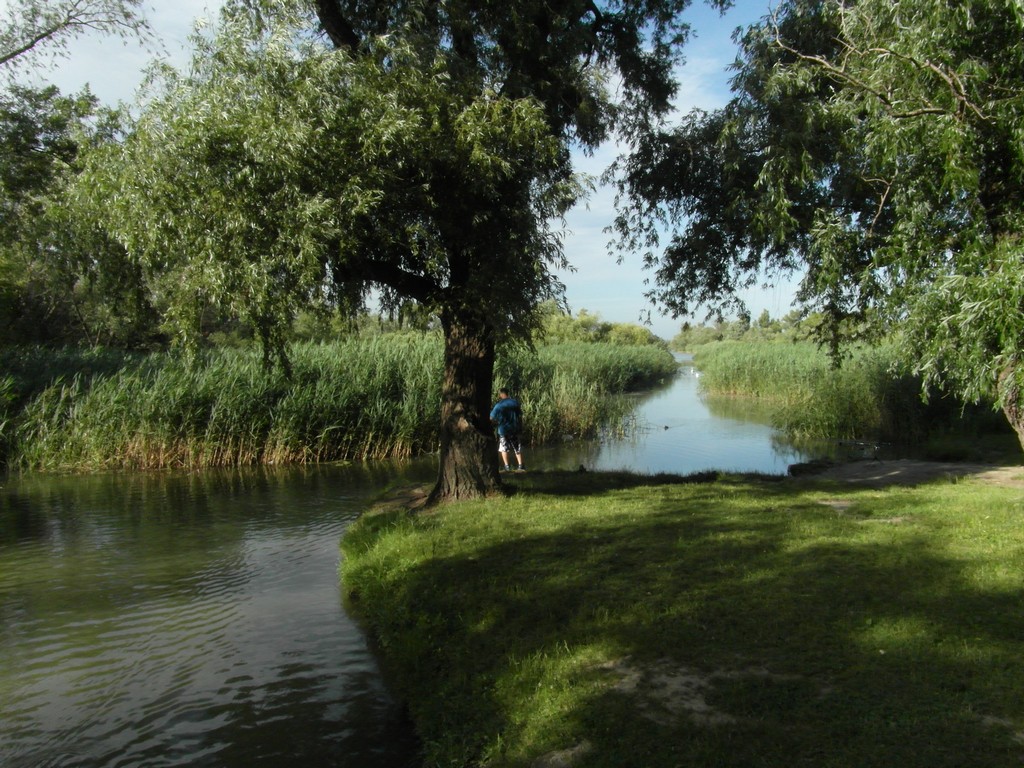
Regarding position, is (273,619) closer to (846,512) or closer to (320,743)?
(320,743)

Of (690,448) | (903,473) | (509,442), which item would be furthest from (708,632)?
(690,448)

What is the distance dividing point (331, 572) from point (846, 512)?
6085 mm

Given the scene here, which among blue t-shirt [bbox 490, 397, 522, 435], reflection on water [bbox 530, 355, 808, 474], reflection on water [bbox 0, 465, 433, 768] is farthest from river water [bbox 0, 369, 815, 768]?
reflection on water [bbox 530, 355, 808, 474]

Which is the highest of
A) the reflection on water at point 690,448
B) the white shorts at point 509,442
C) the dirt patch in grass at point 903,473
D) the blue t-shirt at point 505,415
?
the blue t-shirt at point 505,415

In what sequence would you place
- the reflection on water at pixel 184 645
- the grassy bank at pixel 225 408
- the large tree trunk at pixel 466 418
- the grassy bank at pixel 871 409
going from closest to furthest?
the reflection on water at pixel 184 645, the large tree trunk at pixel 466 418, the grassy bank at pixel 225 408, the grassy bank at pixel 871 409

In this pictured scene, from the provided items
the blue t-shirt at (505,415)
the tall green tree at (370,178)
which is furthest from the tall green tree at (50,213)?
the blue t-shirt at (505,415)

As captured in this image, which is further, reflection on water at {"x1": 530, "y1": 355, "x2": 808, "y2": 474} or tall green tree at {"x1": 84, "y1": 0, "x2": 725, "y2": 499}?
reflection on water at {"x1": 530, "y1": 355, "x2": 808, "y2": 474}

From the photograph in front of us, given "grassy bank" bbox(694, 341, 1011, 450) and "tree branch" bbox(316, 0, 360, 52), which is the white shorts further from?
"tree branch" bbox(316, 0, 360, 52)

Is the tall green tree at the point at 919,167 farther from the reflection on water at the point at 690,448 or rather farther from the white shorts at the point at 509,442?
the reflection on water at the point at 690,448

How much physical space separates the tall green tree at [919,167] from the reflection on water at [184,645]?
5045 millimetres

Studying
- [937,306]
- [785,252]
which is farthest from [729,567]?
[785,252]

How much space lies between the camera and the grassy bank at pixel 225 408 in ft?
53.9

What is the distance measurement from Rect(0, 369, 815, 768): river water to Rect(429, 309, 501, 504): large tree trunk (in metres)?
1.89

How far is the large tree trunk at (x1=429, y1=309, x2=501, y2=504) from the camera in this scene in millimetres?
9523
